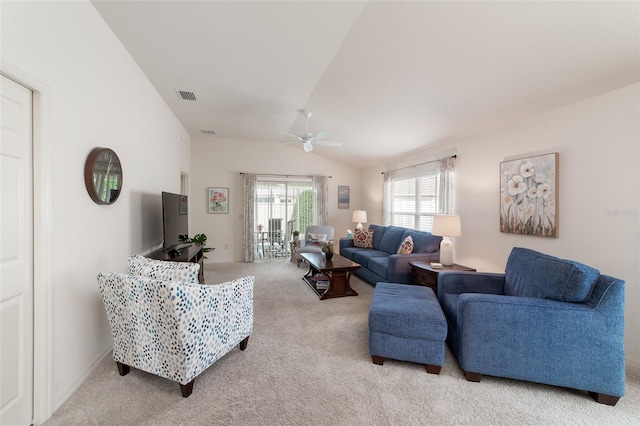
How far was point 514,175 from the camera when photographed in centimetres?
313

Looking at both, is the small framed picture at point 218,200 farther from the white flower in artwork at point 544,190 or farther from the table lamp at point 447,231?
the white flower in artwork at point 544,190

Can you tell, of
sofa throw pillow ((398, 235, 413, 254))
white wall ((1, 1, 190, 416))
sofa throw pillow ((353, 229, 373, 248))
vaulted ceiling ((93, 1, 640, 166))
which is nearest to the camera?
white wall ((1, 1, 190, 416))

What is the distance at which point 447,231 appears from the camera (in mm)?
3422

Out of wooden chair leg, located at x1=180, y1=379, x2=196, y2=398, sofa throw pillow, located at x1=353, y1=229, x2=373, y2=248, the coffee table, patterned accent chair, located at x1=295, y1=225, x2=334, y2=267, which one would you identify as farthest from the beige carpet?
patterned accent chair, located at x1=295, y1=225, x2=334, y2=267

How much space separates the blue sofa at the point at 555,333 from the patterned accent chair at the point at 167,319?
6.11ft

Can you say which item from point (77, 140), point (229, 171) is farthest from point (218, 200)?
point (77, 140)

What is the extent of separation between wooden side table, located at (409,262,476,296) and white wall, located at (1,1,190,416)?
11.1 feet

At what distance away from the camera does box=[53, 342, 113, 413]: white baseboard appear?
1721 millimetres

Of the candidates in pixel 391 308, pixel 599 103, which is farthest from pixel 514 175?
pixel 391 308

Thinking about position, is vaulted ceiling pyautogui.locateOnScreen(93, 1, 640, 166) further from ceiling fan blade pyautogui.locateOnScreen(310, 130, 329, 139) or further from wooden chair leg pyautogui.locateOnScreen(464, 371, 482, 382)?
wooden chair leg pyautogui.locateOnScreen(464, 371, 482, 382)

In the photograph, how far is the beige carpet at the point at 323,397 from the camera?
1623mm

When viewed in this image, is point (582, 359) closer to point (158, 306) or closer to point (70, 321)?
point (158, 306)

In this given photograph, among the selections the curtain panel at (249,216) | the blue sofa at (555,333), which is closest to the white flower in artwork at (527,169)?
the blue sofa at (555,333)

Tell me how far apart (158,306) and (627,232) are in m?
3.71
